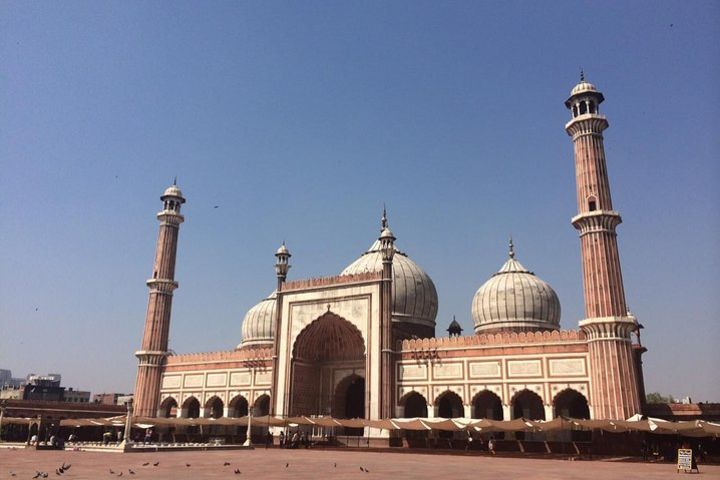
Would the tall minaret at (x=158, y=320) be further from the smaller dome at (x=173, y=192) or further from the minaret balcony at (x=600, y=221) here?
the minaret balcony at (x=600, y=221)

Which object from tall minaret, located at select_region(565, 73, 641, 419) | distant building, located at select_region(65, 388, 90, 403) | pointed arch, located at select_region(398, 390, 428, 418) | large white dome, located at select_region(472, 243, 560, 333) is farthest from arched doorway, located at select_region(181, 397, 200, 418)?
distant building, located at select_region(65, 388, 90, 403)

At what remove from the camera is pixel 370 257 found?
44.8 metres

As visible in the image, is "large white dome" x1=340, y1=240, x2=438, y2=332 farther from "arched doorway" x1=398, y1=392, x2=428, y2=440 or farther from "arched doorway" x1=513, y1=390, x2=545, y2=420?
"arched doorway" x1=513, y1=390, x2=545, y2=420

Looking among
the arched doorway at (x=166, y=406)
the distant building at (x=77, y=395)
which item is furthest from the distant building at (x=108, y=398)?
the arched doorway at (x=166, y=406)

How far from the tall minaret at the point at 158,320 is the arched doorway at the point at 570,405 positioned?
95.3 feet

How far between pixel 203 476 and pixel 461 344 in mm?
22448

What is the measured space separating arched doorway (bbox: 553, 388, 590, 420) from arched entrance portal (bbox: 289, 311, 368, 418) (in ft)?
41.0

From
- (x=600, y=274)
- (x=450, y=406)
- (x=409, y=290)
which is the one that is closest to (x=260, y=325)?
(x=409, y=290)

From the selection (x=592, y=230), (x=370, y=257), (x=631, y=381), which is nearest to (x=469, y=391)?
(x=631, y=381)

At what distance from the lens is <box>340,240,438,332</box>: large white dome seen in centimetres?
4119

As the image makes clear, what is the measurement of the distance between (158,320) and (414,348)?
2124 cm

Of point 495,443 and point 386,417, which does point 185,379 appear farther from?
point 495,443

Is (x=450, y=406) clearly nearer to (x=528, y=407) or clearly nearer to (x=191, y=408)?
(x=528, y=407)

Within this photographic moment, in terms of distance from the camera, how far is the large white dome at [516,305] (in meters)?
38.6
